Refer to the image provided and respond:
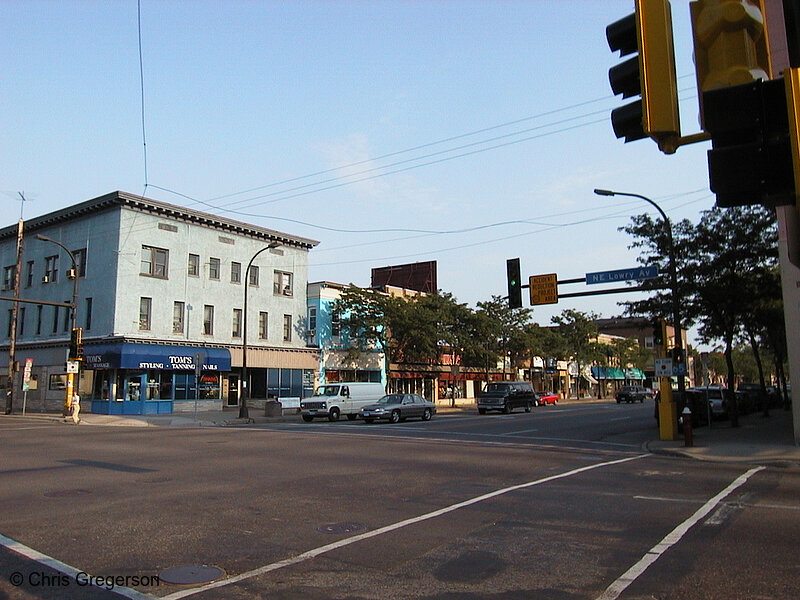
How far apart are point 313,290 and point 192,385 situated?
501 inches

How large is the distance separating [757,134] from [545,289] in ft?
69.8

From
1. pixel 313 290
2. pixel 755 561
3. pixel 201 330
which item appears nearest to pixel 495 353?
pixel 313 290

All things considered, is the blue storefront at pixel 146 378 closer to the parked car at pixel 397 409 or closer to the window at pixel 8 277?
the parked car at pixel 397 409

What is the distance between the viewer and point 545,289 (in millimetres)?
24750

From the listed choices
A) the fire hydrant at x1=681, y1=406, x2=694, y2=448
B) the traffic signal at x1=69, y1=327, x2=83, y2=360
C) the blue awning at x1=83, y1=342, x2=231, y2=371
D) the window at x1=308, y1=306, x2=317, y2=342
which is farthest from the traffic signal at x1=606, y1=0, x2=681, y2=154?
the window at x1=308, y1=306, x2=317, y2=342

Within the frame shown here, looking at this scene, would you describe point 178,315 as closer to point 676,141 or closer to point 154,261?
point 154,261

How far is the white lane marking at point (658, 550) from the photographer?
5.68 meters

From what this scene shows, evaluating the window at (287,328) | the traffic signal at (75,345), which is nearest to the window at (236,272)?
the window at (287,328)

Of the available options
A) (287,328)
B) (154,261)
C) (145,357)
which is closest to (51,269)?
(154,261)

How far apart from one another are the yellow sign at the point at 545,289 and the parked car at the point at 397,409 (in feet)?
33.5

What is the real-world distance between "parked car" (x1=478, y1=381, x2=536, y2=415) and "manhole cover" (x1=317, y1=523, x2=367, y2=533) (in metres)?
33.0

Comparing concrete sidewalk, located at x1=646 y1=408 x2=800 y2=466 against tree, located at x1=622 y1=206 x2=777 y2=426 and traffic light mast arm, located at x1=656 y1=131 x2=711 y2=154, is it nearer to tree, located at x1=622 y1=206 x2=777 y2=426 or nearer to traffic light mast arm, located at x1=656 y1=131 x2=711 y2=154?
tree, located at x1=622 y1=206 x2=777 y2=426

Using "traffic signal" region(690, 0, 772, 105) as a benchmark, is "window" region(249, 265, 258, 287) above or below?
above

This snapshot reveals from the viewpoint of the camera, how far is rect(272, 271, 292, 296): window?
46781 millimetres
